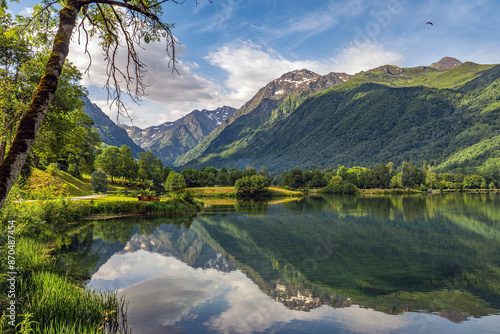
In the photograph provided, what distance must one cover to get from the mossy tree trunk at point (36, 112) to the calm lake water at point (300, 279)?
8.34m

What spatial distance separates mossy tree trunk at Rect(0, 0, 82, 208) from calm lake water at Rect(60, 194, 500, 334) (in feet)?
27.4

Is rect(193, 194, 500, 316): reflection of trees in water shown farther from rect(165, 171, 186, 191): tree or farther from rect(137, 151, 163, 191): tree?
rect(137, 151, 163, 191): tree

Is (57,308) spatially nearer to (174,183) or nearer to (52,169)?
(52,169)

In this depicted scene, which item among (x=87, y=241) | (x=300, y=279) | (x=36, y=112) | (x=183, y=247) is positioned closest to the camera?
(x=36, y=112)

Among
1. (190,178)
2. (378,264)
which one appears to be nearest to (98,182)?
(378,264)

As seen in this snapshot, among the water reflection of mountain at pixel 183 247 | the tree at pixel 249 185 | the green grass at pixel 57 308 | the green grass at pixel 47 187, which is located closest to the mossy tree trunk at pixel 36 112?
the green grass at pixel 57 308

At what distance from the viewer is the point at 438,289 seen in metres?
16.3

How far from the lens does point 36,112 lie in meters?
6.38

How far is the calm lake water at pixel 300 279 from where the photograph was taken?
12.3 m

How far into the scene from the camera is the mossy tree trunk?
579 cm

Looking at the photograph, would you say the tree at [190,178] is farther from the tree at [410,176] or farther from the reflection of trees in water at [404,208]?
the tree at [410,176]

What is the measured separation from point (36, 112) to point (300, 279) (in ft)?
55.7

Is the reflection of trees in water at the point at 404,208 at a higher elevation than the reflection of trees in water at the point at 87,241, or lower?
lower

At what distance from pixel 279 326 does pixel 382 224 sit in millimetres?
36940
